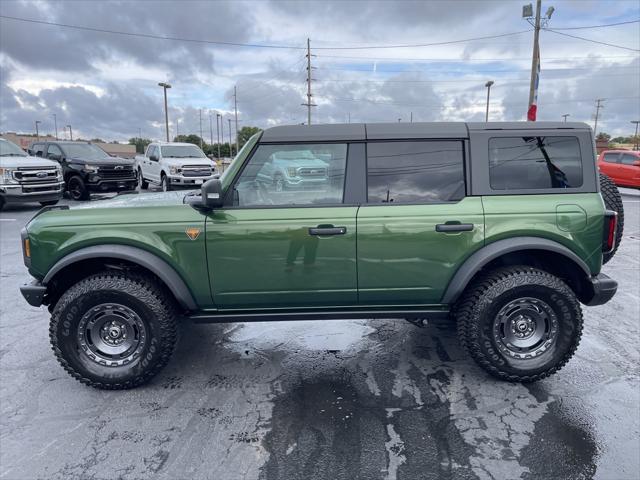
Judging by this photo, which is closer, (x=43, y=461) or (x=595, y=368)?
(x=43, y=461)

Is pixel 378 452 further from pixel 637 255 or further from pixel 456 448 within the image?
pixel 637 255

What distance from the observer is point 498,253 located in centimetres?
318

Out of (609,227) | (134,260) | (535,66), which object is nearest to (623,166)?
(535,66)

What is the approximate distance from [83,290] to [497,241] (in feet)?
9.72

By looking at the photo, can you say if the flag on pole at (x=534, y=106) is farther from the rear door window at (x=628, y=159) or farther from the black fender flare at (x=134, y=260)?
the black fender flare at (x=134, y=260)

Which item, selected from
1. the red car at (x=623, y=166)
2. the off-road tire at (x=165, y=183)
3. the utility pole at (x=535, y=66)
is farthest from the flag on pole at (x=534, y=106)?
the off-road tire at (x=165, y=183)

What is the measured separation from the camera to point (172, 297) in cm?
343

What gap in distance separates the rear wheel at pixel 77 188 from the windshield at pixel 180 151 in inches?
139

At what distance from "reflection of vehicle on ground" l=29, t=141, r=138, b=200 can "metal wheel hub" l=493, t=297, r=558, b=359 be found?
13112 millimetres

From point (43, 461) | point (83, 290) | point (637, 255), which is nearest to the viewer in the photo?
point (43, 461)

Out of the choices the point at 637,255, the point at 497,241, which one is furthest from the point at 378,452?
the point at 637,255

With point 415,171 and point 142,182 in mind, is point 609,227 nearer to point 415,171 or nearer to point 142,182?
point 415,171

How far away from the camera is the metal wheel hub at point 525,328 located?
3.29 meters

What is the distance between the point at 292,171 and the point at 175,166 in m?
13.2
